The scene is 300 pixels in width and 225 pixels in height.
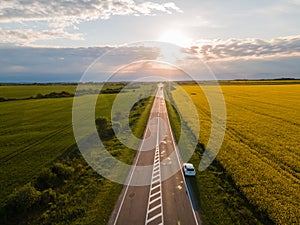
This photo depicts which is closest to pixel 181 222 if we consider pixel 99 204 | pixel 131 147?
pixel 99 204

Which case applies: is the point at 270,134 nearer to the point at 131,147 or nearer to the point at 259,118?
the point at 259,118

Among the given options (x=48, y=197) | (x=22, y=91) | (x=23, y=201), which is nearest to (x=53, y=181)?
(x=48, y=197)

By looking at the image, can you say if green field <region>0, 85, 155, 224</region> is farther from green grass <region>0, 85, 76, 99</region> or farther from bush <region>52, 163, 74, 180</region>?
green grass <region>0, 85, 76, 99</region>

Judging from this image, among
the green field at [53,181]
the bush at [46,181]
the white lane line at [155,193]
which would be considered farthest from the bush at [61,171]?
the white lane line at [155,193]

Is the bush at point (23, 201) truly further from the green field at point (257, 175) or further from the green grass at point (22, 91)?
the green grass at point (22, 91)

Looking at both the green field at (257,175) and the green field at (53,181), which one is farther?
the green field at (257,175)

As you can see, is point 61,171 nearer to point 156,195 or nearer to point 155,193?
point 155,193

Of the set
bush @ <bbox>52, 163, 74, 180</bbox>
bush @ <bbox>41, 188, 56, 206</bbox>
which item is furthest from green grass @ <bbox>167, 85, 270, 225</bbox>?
bush @ <bbox>52, 163, 74, 180</bbox>

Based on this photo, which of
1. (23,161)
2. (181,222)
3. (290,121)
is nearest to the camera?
(181,222)
